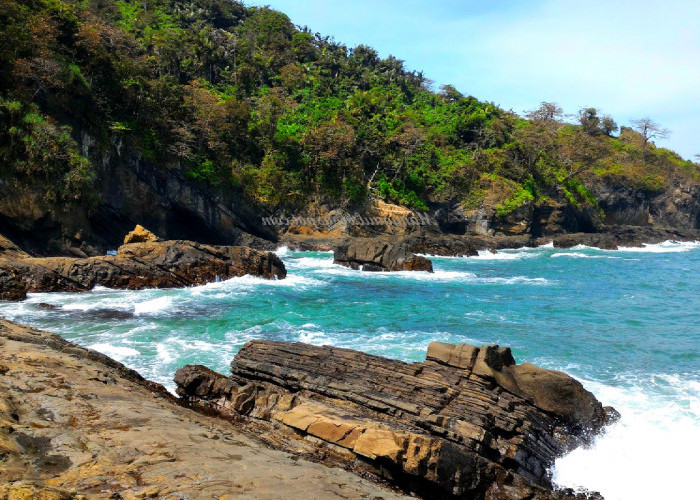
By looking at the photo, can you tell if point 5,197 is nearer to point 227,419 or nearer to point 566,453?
point 227,419

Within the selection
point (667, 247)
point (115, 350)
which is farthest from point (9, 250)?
point (667, 247)

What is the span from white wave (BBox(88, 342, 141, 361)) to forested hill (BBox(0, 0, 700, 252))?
1512 centimetres

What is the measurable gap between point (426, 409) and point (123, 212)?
3190cm

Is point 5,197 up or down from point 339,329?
up

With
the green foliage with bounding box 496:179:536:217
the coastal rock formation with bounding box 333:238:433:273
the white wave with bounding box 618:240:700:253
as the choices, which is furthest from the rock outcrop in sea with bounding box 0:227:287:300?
the white wave with bounding box 618:240:700:253

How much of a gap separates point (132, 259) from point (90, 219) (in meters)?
8.96

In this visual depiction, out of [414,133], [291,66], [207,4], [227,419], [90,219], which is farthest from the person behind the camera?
[207,4]

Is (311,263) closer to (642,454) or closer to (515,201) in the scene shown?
(515,201)

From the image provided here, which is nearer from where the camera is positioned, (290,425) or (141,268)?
(290,425)

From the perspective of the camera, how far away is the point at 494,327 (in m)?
19.0

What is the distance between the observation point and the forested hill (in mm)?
27223

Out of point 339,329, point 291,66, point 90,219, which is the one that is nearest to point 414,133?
point 291,66

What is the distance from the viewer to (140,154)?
36.3 meters

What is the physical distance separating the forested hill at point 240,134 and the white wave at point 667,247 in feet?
24.2
